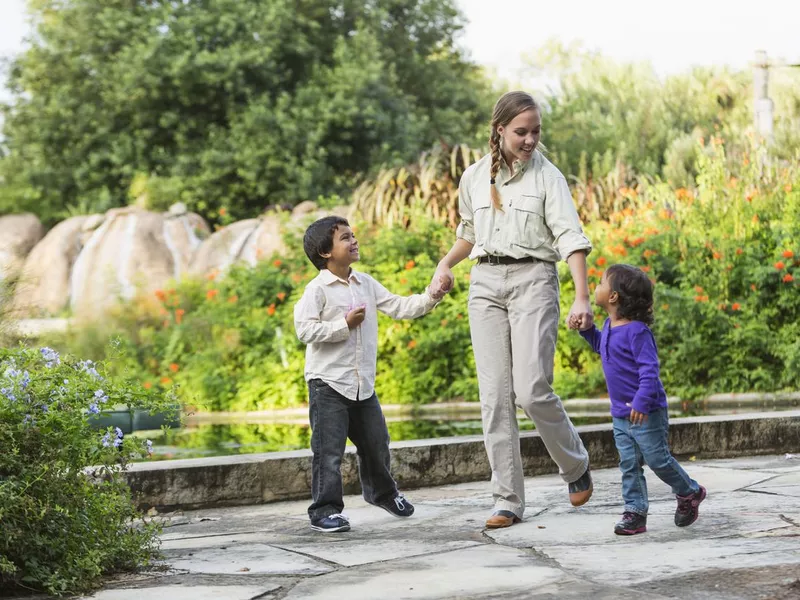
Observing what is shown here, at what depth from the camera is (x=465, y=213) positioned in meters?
4.91

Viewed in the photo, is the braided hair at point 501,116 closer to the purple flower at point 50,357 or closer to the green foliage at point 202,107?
the purple flower at point 50,357

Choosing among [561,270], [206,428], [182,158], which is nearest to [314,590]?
[206,428]

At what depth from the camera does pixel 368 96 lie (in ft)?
82.0

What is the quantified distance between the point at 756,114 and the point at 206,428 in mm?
10872

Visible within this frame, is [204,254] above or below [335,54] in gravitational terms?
below

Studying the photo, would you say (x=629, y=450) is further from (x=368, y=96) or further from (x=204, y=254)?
(x=368, y=96)

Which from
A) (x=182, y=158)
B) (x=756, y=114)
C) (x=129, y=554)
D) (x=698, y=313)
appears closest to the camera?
(x=129, y=554)

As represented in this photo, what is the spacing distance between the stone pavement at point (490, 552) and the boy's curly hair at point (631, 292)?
81cm

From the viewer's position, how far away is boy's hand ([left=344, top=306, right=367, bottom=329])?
473 cm

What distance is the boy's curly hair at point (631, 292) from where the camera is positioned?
4.27 metres

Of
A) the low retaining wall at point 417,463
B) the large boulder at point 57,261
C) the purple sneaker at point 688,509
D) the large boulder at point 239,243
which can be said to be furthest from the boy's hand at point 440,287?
the large boulder at point 57,261

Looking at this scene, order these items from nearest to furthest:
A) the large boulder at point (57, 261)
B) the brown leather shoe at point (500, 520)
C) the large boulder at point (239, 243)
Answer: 1. the brown leather shoe at point (500, 520)
2. the large boulder at point (239, 243)
3. the large boulder at point (57, 261)

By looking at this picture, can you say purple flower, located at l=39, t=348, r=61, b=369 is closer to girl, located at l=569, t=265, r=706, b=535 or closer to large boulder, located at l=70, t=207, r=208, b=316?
girl, located at l=569, t=265, r=706, b=535

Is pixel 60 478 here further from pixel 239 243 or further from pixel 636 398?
pixel 239 243
